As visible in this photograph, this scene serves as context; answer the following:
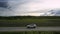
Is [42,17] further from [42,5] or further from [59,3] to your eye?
[59,3]

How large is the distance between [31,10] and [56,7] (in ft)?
1.02

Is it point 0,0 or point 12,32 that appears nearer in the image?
point 12,32

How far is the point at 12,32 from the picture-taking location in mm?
1125

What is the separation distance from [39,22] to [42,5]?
0.21m

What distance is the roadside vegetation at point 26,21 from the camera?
153 centimetres

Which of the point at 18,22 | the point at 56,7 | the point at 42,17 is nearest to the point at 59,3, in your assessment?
the point at 56,7

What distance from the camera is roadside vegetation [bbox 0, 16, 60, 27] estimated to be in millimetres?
1531

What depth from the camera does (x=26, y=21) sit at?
153 cm

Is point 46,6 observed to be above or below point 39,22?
above

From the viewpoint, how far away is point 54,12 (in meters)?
1.53

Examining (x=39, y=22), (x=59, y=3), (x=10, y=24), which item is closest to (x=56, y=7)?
(x=59, y=3)

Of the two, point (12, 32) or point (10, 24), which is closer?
point (12, 32)

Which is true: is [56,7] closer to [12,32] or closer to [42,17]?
[42,17]

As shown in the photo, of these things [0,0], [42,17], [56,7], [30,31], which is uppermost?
[0,0]
